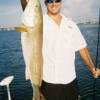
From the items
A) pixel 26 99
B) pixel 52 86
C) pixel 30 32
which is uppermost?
pixel 30 32

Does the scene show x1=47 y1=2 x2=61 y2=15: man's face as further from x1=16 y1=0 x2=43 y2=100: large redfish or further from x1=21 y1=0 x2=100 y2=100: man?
x1=16 y1=0 x2=43 y2=100: large redfish

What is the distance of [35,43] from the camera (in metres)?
3.94

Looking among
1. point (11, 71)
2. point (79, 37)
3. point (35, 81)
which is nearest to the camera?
point (35, 81)

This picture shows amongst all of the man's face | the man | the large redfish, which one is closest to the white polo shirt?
the man

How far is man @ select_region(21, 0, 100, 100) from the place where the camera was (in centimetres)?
494

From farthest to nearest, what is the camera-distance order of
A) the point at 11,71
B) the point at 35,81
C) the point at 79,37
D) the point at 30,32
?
the point at 11,71 < the point at 79,37 < the point at 35,81 < the point at 30,32

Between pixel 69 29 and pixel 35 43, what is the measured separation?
1344 millimetres

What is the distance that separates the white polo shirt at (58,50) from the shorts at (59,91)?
87 mm

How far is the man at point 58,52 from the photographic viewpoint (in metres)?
4.94

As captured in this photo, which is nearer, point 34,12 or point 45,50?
point 34,12

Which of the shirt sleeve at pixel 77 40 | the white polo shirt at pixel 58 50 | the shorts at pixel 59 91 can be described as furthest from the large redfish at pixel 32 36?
the shirt sleeve at pixel 77 40

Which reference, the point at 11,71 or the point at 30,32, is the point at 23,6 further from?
the point at 11,71

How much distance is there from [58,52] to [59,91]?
742 millimetres

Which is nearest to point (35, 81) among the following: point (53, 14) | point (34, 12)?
point (34, 12)
